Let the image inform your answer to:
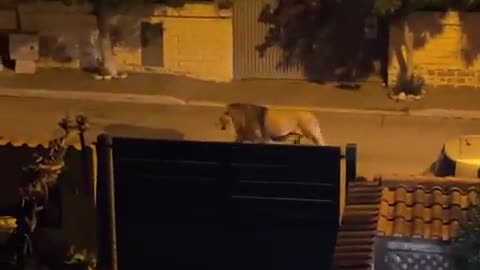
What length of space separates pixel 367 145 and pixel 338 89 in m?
2.71

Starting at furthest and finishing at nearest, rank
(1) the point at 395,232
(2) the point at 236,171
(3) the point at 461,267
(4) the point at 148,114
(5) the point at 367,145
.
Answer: (4) the point at 148,114 < (5) the point at 367,145 < (2) the point at 236,171 < (1) the point at 395,232 < (3) the point at 461,267

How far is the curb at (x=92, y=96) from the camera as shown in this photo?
23.8 metres

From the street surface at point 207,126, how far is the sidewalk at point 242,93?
298mm

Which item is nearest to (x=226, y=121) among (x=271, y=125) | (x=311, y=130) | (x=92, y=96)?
(x=271, y=125)

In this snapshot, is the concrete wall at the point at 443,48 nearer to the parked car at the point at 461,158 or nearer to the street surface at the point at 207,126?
the street surface at the point at 207,126

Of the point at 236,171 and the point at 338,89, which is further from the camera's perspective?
the point at 338,89

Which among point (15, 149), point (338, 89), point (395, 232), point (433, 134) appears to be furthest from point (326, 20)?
point (395, 232)

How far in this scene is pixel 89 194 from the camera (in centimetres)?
1501

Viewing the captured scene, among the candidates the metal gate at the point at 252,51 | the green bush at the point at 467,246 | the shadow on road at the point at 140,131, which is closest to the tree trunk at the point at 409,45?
the metal gate at the point at 252,51

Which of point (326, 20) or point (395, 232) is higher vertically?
point (326, 20)

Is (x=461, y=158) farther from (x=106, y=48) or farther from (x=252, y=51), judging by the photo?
(x=106, y=48)

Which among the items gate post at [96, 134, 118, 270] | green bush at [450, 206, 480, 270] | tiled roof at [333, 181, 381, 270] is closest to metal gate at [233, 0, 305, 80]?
gate post at [96, 134, 118, 270]

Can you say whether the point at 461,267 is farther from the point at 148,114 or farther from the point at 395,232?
the point at 148,114

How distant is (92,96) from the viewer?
24.1m
